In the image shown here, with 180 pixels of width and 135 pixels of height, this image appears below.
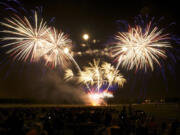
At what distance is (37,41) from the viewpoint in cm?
2753

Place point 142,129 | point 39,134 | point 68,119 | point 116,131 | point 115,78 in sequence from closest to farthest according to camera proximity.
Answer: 1. point 39,134
2. point 142,129
3. point 116,131
4. point 68,119
5. point 115,78

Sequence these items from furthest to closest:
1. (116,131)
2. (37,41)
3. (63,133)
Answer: (37,41) < (63,133) < (116,131)

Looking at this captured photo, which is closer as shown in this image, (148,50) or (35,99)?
(148,50)

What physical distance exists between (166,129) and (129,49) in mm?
18545

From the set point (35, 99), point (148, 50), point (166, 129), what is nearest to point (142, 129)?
point (166, 129)

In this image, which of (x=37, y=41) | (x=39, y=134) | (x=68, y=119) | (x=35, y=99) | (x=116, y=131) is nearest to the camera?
(x=39, y=134)

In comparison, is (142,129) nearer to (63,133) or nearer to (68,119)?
(63,133)

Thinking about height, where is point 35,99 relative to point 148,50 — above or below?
below

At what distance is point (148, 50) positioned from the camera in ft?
90.7

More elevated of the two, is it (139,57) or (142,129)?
(139,57)

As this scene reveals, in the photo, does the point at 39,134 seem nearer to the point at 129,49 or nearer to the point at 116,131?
the point at 116,131

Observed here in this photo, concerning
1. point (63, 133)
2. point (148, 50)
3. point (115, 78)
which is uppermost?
point (148, 50)

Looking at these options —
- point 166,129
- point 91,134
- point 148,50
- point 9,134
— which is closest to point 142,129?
point 166,129

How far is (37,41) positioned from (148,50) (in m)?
13.1
